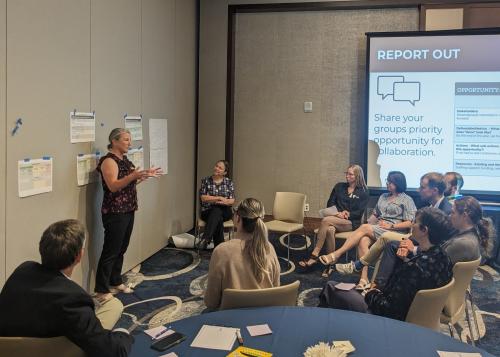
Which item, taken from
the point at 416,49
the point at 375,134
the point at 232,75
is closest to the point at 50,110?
the point at 232,75

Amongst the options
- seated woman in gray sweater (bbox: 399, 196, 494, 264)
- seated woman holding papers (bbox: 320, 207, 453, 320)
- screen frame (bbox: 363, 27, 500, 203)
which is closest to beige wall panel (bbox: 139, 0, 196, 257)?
screen frame (bbox: 363, 27, 500, 203)

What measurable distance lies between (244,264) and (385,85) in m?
4.34

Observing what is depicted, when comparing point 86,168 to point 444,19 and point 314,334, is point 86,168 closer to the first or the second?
point 314,334

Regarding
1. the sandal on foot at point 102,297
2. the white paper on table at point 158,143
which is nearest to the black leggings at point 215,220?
the white paper on table at point 158,143

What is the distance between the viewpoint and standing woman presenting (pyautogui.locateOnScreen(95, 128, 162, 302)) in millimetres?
4043

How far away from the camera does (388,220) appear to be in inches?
195

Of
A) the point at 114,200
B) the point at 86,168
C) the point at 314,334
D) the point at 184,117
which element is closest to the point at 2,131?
the point at 86,168

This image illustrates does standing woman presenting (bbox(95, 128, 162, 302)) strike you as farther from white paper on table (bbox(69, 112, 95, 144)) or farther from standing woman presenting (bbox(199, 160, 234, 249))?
standing woman presenting (bbox(199, 160, 234, 249))

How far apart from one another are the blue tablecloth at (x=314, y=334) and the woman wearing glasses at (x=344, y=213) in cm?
291

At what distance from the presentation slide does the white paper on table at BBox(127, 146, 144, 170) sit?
2.88m

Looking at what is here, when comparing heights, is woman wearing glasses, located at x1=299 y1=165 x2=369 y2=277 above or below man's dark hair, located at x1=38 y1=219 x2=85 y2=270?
below

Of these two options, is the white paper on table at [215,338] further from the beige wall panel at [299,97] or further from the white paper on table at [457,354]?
the beige wall panel at [299,97]

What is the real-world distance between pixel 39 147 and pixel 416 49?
4.60 meters

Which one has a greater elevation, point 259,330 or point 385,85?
point 385,85
